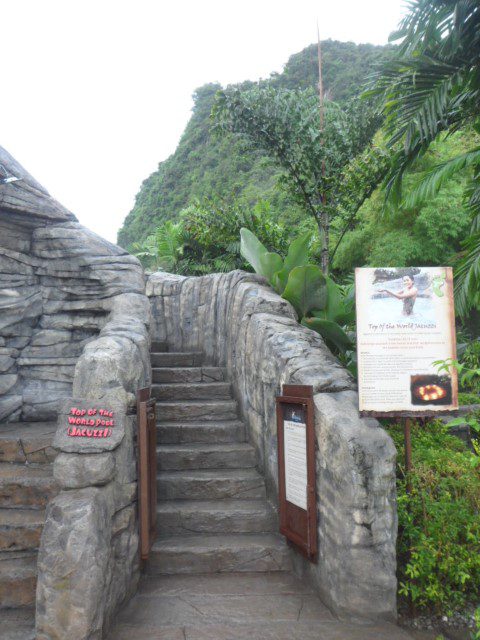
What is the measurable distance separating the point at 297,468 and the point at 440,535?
94cm

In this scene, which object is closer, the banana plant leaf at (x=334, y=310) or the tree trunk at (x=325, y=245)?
the banana plant leaf at (x=334, y=310)

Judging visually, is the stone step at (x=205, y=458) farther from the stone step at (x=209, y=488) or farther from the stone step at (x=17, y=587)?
the stone step at (x=17, y=587)

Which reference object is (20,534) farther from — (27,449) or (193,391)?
(193,391)

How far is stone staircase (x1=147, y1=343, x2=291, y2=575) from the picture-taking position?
3.67 meters

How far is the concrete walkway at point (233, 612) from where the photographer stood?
289 cm

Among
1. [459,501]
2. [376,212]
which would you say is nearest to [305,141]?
[376,212]

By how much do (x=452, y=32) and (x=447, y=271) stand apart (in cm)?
295

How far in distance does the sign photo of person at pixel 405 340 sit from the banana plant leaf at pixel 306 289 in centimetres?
175

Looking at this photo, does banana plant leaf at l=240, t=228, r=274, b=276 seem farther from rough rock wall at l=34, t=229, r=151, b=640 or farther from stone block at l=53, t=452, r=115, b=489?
stone block at l=53, t=452, r=115, b=489

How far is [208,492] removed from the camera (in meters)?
4.21

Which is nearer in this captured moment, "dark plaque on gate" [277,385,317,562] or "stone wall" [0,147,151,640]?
"stone wall" [0,147,151,640]

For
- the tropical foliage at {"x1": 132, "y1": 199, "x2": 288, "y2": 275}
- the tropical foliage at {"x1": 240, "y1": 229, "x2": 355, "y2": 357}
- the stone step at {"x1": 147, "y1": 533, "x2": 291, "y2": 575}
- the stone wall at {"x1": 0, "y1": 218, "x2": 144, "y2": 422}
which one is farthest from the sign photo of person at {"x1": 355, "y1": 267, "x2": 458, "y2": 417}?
the tropical foliage at {"x1": 132, "y1": 199, "x2": 288, "y2": 275}

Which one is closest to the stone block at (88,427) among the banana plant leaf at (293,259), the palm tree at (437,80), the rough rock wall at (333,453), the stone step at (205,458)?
the rough rock wall at (333,453)

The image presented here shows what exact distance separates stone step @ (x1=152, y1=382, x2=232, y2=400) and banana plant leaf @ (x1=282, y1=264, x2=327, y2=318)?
1126 millimetres
